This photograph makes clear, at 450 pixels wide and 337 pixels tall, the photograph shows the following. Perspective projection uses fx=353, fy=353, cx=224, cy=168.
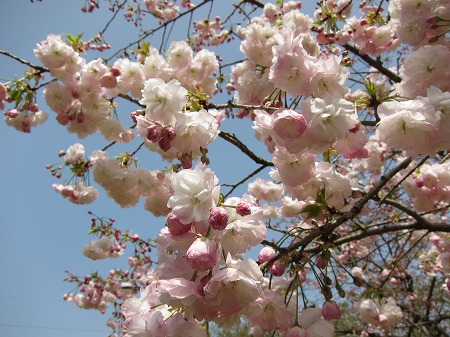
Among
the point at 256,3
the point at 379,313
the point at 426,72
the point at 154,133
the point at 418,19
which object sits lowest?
the point at 379,313

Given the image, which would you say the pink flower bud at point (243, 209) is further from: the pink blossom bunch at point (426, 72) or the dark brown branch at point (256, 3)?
the dark brown branch at point (256, 3)

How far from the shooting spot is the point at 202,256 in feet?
3.02

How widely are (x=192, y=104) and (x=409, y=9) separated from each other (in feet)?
3.82

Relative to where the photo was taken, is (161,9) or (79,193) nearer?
(79,193)

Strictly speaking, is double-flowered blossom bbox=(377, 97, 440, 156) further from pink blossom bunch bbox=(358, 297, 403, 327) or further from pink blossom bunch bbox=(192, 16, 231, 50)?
pink blossom bunch bbox=(192, 16, 231, 50)

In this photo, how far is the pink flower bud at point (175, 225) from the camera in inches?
39.5

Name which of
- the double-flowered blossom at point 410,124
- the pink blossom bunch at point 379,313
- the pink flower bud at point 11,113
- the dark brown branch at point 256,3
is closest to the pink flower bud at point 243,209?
the double-flowered blossom at point 410,124

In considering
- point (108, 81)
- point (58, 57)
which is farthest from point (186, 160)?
point (58, 57)

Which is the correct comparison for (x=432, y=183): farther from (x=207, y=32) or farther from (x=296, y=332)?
(x=207, y=32)

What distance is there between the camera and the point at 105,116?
104 inches

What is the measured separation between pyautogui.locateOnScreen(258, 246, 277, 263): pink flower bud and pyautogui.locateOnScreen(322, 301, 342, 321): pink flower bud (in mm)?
327

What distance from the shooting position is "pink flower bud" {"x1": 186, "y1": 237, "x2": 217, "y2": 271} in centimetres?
92

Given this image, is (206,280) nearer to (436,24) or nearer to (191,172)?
(191,172)

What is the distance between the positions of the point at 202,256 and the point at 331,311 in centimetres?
75
